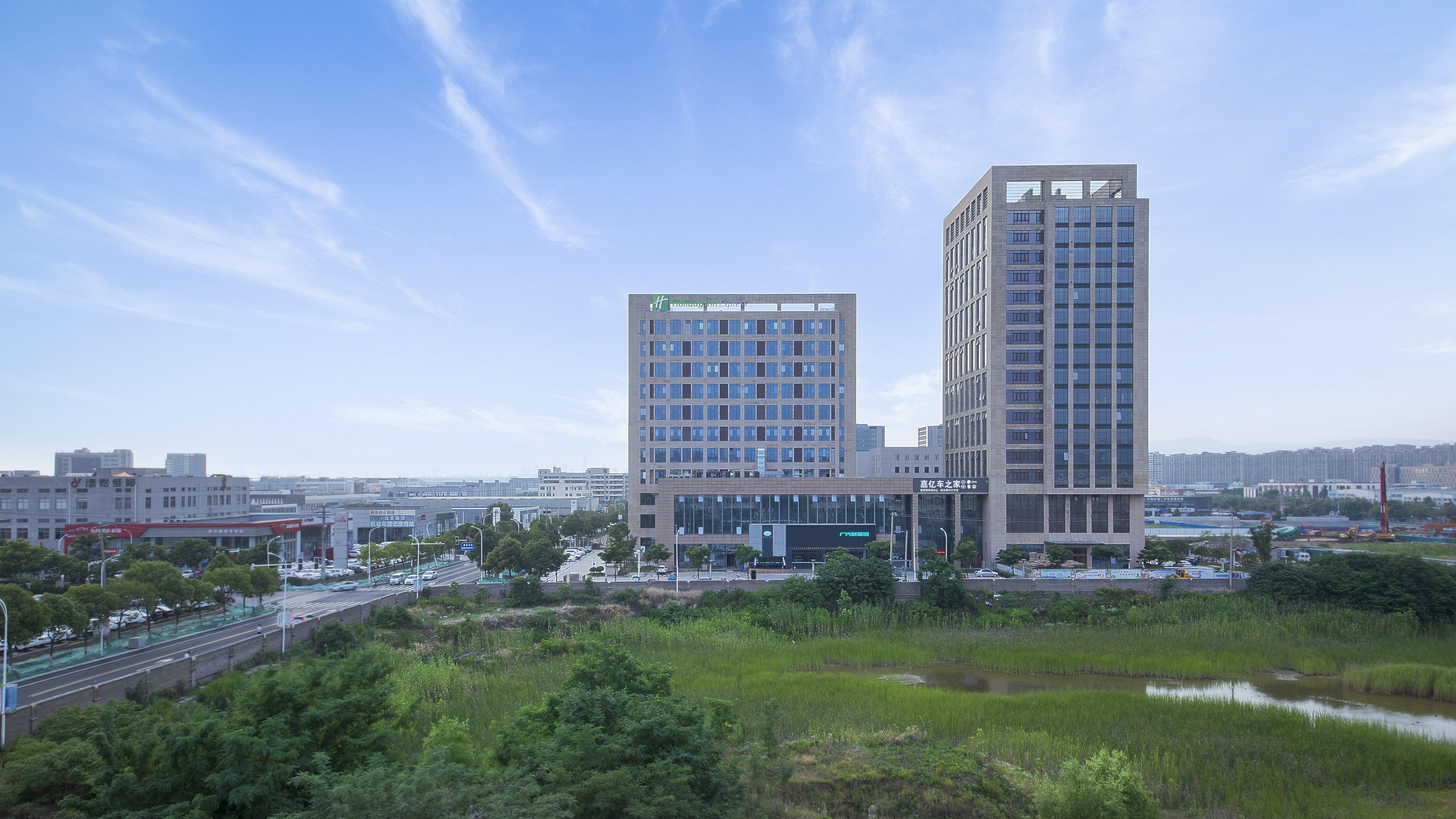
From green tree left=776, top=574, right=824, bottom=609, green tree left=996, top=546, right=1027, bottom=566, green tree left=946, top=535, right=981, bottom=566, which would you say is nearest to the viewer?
green tree left=776, top=574, right=824, bottom=609

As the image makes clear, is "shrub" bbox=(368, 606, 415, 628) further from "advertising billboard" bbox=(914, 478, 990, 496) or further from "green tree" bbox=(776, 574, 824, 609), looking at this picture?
"advertising billboard" bbox=(914, 478, 990, 496)

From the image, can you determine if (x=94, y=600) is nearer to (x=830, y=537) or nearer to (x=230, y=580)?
(x=230, y=580)

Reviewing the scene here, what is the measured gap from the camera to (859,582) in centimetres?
4056

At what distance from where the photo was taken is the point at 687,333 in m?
65.6

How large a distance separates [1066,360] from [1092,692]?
36.4 meters

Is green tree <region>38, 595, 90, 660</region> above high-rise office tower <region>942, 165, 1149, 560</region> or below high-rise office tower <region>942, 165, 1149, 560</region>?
below

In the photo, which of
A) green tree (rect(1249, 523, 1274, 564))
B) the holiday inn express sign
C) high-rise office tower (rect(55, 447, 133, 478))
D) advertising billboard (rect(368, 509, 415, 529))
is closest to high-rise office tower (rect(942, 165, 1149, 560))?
green tree (rect(1249, 523, 1274, 564))

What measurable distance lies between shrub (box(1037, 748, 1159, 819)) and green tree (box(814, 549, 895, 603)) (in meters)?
24.6

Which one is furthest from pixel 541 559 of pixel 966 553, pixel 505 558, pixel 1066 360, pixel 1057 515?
pixel 1066 360

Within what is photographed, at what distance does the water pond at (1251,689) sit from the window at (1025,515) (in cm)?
2621

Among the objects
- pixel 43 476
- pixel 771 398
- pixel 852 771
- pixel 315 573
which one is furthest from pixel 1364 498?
pixel 43 476

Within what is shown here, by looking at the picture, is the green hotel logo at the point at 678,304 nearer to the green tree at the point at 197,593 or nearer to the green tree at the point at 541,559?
the green tree at the point at 541,559

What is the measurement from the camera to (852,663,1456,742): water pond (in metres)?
24.8

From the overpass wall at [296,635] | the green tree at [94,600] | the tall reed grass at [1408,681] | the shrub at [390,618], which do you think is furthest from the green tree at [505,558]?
the tall reed grass at [1408,681]
